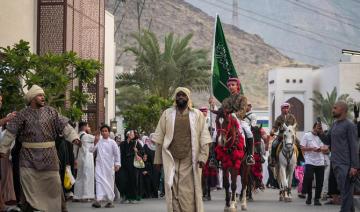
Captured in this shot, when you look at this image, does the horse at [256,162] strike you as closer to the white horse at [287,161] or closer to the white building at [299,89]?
the white horse at [287,161]

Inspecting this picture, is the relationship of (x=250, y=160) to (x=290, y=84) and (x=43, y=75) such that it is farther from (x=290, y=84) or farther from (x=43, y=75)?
(x=290, y=84)

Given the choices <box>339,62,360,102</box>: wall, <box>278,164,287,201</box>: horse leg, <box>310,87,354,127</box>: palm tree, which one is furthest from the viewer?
<box>339,62,360,102</box>: wall

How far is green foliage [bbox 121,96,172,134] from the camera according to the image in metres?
48.2

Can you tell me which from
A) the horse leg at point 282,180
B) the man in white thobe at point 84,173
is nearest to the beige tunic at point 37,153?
the horse leg at point 282,180

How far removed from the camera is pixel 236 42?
633 feet

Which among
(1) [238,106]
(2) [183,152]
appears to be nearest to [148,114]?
(1) [238,106]

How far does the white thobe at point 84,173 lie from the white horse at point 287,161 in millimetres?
4493

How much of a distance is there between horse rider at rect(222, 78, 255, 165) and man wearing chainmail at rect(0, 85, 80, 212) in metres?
4.96

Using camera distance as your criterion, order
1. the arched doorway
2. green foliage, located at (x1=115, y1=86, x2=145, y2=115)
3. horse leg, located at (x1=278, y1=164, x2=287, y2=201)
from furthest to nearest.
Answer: the arched doorway, green foliage, located at (x1=115, y1=86, x2=145, y2=115), horse leg, located at (x1=278, y1=164, x2=287, y2=201)

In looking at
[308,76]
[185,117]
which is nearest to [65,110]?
[185,117]

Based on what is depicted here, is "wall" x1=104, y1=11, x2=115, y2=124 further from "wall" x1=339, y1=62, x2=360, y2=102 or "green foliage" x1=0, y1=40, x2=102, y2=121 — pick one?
"wall" x1=339, y1=62, x2=360, y2=102

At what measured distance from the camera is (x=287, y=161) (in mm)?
21328

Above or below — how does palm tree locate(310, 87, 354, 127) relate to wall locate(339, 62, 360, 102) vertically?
below

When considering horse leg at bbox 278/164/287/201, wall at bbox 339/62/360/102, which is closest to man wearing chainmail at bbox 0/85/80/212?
horse leg at bbox 278/164/287/201
